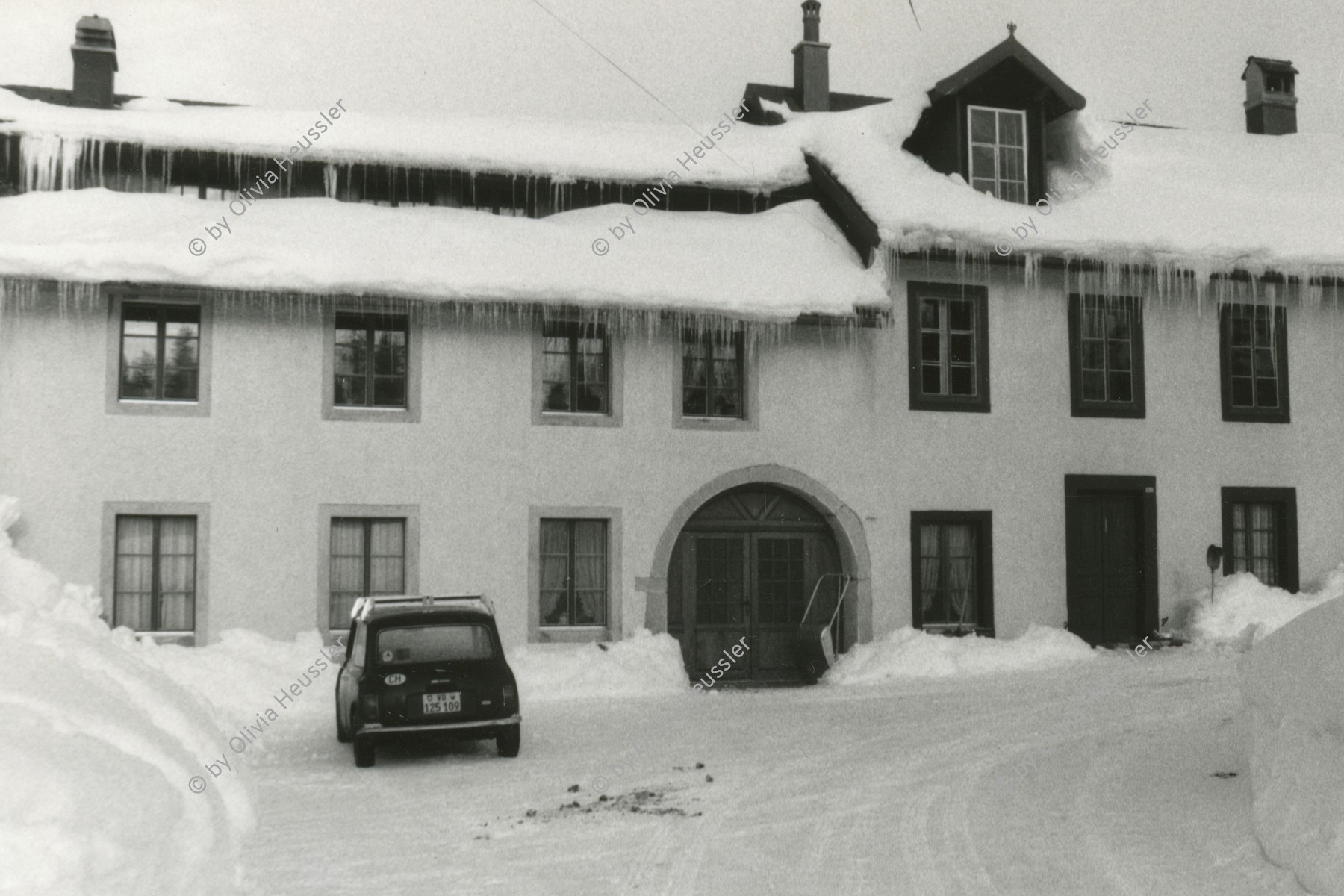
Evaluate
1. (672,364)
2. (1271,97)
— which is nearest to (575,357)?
(672,364)

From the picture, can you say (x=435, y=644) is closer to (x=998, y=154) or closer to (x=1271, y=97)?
(x=998, y=154)

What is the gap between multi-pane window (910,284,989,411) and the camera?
18.2 metres

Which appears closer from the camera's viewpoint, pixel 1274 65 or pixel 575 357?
pixel 575 357

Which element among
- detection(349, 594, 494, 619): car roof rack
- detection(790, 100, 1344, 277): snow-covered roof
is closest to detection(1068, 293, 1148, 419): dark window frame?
detection(790, 100, 1344, 277): snow-covered roof

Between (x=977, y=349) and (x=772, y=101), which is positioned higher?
(x=772, y=101)

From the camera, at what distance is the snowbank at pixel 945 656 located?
16.9 meters

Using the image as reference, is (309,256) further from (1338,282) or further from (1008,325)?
(1338,282)

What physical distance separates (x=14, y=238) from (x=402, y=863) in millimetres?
10210

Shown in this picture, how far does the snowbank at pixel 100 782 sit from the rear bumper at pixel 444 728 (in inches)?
44.8

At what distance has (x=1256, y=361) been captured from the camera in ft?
64.3

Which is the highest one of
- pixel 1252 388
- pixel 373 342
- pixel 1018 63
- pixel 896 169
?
pixel 1018 63

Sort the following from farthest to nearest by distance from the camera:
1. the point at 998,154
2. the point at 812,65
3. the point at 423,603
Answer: the point at 812,65 < the point at 998,154 < the point at 423,603

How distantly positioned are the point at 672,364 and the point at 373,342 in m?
3.67

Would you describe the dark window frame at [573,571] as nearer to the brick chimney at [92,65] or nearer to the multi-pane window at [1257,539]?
the brick chimney at [92,65]
